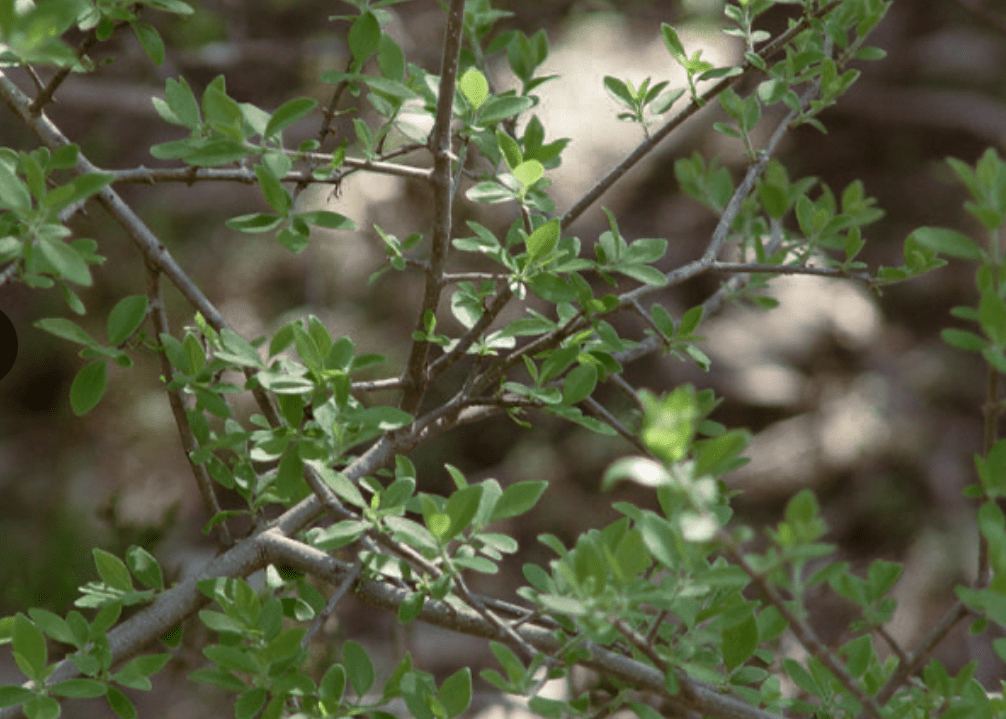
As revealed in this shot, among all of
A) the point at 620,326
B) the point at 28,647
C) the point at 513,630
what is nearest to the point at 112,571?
the point at 28,647

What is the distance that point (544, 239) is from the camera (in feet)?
2.49

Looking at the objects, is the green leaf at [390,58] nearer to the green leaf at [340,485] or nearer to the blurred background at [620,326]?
the green leaf at [340,485]

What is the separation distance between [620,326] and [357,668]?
2006 mm

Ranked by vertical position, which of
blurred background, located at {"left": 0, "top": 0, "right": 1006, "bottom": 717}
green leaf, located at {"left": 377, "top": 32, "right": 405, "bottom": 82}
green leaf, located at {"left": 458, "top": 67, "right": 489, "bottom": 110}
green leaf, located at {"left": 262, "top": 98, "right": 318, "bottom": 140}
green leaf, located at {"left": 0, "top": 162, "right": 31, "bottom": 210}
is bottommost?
blurred background, located at {"left": 0, "top": 0, "right": 1006, "bottom": 717}

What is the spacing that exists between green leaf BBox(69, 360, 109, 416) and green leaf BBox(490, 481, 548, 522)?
0.30m

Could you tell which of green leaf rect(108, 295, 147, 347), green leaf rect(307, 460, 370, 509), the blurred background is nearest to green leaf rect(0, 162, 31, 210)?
green leaf rect(108, 295, 147, 347)

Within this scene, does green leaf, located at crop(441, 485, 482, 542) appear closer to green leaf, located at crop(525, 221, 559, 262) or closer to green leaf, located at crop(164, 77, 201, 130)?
green leaf, located at crop(525, 221, 559, 262)

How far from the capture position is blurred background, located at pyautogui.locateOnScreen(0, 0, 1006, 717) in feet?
8.77

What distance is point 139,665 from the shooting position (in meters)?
0.75

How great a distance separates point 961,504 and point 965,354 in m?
0.47

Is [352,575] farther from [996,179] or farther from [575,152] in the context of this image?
[575,152]

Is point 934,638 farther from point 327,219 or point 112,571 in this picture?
point 112,571

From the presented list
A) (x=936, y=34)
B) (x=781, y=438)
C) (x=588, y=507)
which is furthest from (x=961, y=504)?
(x=936, y=34)

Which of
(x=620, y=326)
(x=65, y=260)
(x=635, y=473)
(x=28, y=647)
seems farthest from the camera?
(x=620, y=326)
